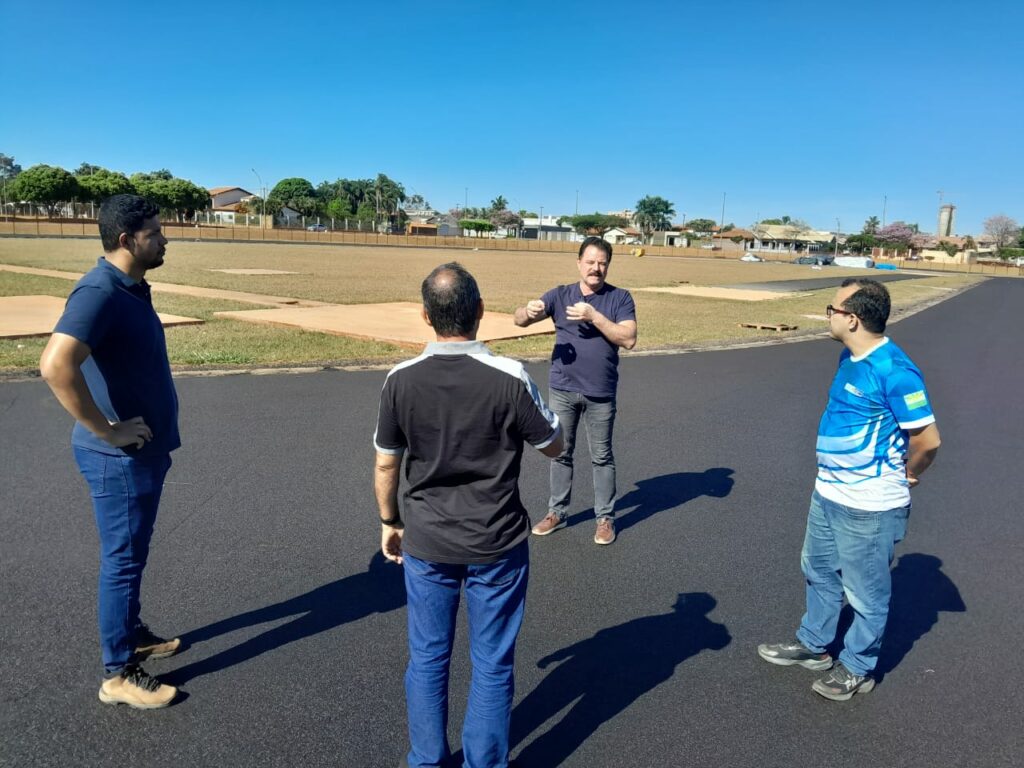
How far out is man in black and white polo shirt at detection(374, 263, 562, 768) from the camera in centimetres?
230

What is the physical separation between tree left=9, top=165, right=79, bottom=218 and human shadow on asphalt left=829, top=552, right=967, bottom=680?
304ft

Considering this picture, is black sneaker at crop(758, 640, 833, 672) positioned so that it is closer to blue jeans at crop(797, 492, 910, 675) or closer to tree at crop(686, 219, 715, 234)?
blue jeans at crop(797, 492, 910, 675)

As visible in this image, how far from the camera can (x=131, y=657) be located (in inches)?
117

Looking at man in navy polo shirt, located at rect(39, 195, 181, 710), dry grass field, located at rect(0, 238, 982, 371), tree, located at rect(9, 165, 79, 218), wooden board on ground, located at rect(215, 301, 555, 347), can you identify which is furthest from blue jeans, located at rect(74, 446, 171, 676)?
tree, located at rect(9, 165, 79, 218)

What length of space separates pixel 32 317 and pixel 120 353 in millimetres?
11457

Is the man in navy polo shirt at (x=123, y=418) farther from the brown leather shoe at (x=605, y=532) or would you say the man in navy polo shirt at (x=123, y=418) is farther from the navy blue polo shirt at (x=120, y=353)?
the brown leather shoe at (x=605, y=532)

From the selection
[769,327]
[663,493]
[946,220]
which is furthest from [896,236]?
[663,493]

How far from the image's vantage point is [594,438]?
15.4ft

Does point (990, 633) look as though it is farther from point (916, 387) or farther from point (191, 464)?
point (191, 464)

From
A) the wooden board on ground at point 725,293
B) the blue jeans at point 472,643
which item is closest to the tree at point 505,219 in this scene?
the wooden board on ground at point 725,293

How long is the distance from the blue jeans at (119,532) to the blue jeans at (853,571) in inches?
108

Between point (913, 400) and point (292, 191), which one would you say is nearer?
point (913, 400)

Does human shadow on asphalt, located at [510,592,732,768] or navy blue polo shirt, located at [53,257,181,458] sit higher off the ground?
navy blue polo shirt, located at [53,257,181,458]

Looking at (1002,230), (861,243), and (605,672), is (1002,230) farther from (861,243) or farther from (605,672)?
(605,672)
